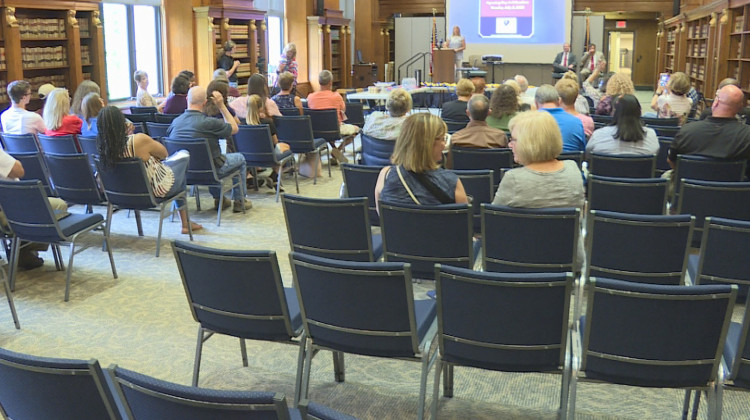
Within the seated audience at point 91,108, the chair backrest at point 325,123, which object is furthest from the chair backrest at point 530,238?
the chair backrest at point 325,123

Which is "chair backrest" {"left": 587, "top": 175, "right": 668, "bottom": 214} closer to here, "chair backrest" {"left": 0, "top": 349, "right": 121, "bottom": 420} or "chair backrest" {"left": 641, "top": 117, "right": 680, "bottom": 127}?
"chair backrest" {"left": 0, "top": 349, "right": 121, "bottom": 420}

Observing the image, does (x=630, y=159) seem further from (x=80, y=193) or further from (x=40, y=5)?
(x=40, y=5)

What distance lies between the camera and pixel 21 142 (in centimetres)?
657

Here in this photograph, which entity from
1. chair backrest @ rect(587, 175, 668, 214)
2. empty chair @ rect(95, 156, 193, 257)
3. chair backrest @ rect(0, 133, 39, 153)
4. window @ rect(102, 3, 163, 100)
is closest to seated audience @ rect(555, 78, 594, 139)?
chair backrest @ rect(587, 175, 668, 214)

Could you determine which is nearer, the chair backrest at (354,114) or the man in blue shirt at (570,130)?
the man in blue shirt at (570,130)

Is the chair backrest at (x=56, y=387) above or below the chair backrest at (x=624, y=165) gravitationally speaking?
below

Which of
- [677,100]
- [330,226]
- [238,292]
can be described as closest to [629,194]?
[330,226]

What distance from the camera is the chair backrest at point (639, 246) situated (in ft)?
11.3

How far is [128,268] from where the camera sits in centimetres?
539

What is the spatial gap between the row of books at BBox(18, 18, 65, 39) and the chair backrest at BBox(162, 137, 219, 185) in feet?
13.9

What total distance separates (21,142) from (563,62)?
12.8m

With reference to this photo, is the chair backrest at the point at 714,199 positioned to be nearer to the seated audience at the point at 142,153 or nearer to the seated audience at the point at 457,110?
the seated audience at the point at 142,153

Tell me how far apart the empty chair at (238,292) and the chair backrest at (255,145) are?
163 inches

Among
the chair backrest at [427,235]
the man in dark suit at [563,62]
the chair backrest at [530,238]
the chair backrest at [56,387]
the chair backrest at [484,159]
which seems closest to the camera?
the chair backrest at [56,387]
